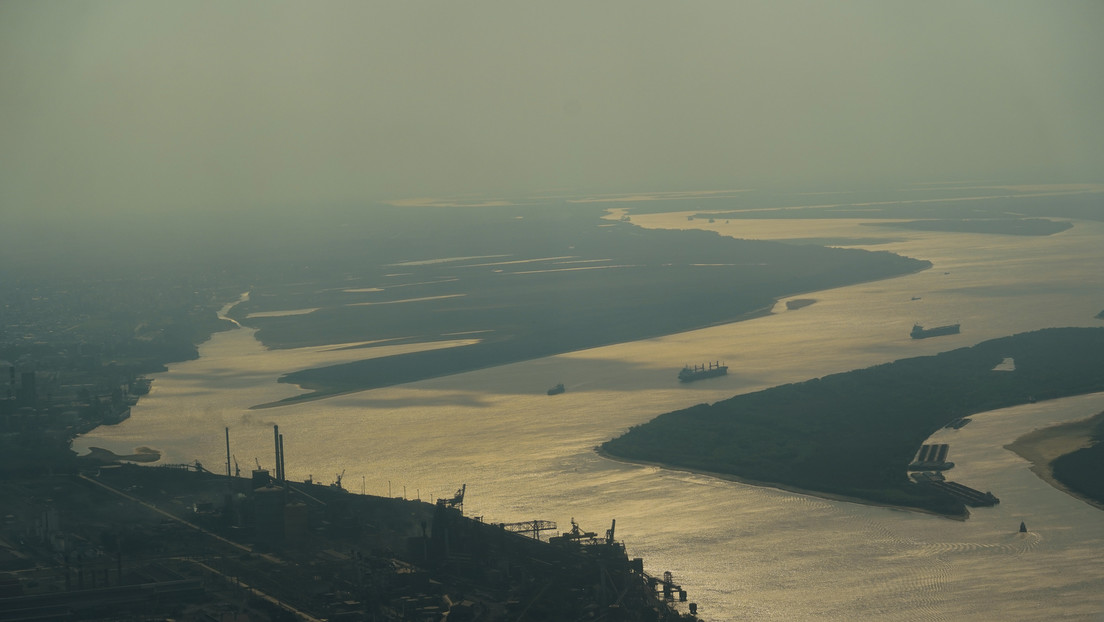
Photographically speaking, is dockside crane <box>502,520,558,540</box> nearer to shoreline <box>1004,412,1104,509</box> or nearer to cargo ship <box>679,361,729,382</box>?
shoreline <box>1004,412,1104,509</box>

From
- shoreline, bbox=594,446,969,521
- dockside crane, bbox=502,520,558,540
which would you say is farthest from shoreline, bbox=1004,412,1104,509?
dockside crane, bbox=502,520,558,540

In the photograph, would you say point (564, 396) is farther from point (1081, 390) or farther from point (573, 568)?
point (573, 568)

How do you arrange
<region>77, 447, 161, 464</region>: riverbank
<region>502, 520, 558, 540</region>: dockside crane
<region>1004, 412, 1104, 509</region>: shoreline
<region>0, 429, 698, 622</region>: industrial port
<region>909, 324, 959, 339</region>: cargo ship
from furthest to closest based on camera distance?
<region>909, 324, 959, 339</region>: cargo ship, <region>77, 447, 161, 464</region>: riverbank, <region>1004, 412, 1104, 509</region>: shoreline, <region>502, 520, 558, 540</region>: dockside crane, <region>0, 429, 698, 622</region>: industrial port

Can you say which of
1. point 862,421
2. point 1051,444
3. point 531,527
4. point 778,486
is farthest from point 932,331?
point 531,527

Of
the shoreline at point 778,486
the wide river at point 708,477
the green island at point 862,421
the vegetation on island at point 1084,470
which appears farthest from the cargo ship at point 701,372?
the vegetation on island at point 1084,470

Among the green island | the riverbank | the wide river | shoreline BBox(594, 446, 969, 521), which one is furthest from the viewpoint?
the riverbank

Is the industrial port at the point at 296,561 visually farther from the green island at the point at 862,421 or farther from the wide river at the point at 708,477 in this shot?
the green island at the point at 862,421

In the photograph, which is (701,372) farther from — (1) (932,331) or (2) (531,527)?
(2) (531,527)

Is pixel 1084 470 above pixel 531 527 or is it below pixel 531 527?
above
